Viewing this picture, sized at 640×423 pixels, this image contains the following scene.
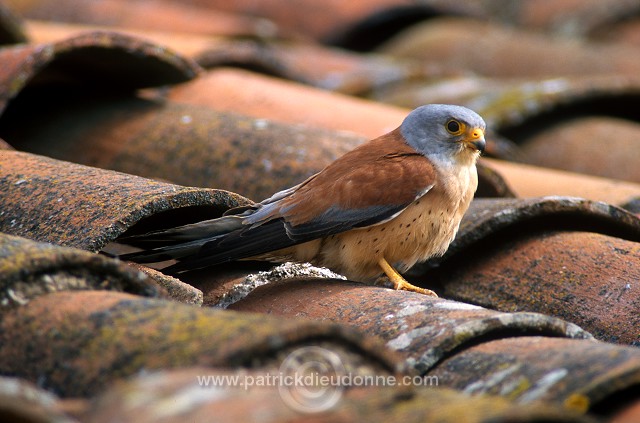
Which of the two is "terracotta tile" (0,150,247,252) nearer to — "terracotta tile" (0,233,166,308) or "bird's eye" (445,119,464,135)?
"terracotta tile" (0,233,166,308)

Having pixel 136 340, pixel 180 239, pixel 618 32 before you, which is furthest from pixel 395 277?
pixel 618 32

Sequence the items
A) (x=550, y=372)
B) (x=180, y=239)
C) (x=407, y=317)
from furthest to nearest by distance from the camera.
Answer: (x=180, y=239) < (x=407, y=317) < (x=550, y=372)

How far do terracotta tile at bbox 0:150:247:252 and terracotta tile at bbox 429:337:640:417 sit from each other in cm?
92

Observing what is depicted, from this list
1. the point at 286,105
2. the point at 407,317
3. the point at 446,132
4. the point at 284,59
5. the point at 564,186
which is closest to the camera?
the point at 407,317

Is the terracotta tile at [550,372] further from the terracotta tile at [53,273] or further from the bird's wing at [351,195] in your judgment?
the bird's wing at [351,195]

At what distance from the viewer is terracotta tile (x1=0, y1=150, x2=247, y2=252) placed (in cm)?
248

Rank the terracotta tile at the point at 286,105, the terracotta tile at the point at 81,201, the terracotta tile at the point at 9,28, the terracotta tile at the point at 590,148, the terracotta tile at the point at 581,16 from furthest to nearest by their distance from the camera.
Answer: the terracotta tile at the point at 581,16 < the terracotta tile at the point at 590,148 < the terracotta tile at the point at 9,28 < the terracotta tile at the point at 286,105 < the terracotta tile at the point at 81,201

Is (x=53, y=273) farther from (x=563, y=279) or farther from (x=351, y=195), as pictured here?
(x=563, y=279)

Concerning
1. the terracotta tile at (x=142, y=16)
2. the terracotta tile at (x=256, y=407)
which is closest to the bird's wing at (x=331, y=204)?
the terracotta tile at (x=256, y=407)

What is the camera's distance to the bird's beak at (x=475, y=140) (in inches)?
140

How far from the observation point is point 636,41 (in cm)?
741

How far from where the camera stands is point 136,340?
1.73 metres

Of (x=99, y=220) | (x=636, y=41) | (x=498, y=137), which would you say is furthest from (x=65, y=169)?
(x=636, y=41)

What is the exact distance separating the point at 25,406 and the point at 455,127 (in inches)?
96.6
